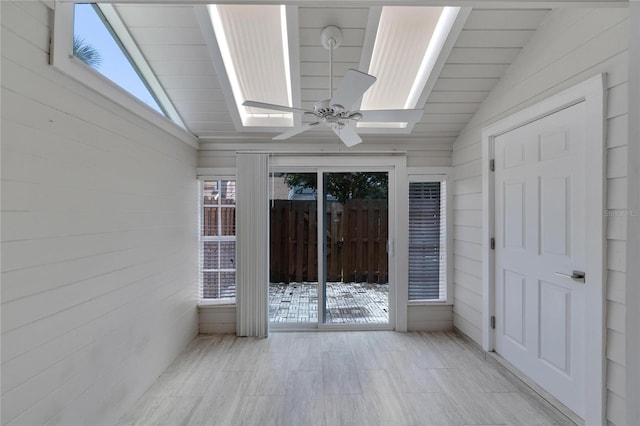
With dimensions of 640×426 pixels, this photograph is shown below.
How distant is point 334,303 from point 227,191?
1820 millimetres

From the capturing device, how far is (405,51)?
7.70 ft

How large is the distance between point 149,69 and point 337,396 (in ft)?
9.51

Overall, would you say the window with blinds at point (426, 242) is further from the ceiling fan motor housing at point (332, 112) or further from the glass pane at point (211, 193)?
the glass pane at point (211, 193)

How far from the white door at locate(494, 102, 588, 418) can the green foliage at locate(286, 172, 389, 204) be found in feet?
3.83

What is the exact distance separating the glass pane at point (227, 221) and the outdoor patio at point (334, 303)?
82 cm

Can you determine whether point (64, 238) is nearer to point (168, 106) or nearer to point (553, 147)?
point (168, 106)

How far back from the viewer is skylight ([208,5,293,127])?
6.65 feet

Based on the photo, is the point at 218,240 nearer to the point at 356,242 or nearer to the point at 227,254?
the point at 227,254

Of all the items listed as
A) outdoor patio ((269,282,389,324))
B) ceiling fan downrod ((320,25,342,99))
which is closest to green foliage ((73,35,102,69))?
ceiling fan downrod ((320,25,342,99))

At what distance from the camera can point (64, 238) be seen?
1.48 m

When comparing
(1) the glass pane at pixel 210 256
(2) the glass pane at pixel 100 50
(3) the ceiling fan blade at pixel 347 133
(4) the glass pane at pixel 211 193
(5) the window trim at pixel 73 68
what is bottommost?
(1) the glass pane at pixel 210 256

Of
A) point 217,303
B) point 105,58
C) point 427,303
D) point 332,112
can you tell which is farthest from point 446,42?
point 217,303

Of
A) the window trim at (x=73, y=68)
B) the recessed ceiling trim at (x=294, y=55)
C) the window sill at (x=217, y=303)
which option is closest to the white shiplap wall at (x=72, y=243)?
the window trim at (x=73, y=68)

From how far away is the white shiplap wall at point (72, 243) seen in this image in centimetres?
124
